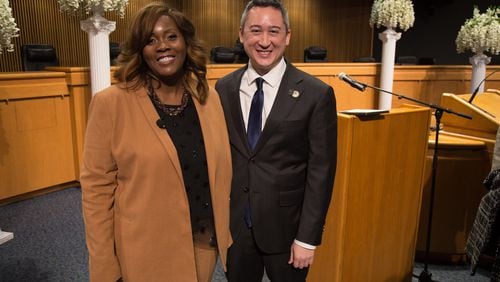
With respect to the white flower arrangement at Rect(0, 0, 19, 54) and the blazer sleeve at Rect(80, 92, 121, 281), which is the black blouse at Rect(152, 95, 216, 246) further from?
the white flower arrangement at Rect(0, 0, 19, 54)

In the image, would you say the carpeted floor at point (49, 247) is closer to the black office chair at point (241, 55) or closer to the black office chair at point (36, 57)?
the black office chair at point (36, 57)

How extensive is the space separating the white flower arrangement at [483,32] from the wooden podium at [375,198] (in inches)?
156

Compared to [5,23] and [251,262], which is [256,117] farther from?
[5,23]

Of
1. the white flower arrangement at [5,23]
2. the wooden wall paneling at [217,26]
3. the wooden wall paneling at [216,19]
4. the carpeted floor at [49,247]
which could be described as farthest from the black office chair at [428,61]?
the white flower arrangement at [5,23]

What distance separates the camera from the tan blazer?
48.5 inches

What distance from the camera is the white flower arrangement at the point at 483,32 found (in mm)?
5438

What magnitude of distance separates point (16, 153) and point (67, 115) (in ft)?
2.14

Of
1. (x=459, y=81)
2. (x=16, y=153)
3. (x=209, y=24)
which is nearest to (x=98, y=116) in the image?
(x=16, y=153)

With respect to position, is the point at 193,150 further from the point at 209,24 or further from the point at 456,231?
the point at 209,24

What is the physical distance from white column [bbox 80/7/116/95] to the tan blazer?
A: 312cm

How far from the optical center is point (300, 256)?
5.02ft

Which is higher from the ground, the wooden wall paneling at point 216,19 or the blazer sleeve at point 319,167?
the wooden wall paneling at point 216,19

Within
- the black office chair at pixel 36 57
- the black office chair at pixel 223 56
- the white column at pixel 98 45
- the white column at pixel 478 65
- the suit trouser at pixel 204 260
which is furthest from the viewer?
the black office chair at pixel 223 56

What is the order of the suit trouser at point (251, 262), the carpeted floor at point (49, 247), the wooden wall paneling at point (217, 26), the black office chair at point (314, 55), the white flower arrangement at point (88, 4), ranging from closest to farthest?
the suit trouser at point (251, 262) → the carpeted floor at point (49, 247) → the white flower arrangement at point (88, 4) → the wooden wall paneling at point (217, 26) → the black office chair at point (314, 55)
